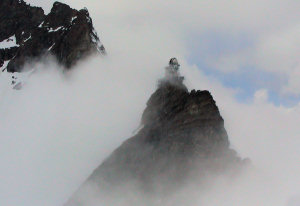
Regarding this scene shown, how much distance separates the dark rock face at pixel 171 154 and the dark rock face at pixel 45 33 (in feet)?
171

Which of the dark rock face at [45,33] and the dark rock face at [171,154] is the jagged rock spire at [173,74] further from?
the dark rock face at [45,33]

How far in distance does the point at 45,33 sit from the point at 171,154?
265ft

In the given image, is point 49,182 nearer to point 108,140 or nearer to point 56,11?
point 108,140

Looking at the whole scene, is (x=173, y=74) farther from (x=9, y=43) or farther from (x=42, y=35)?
(x=9, y=43)

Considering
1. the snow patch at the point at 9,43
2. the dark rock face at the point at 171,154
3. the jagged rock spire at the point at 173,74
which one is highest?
the snow patch at the point at 9,43

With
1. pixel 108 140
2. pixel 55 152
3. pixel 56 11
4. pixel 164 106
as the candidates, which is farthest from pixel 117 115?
pixel 56 11

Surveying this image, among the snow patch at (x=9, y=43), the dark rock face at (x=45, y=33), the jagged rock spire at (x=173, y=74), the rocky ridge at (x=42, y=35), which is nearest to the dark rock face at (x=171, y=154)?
the jagged rock spire at (x=173, y=74)

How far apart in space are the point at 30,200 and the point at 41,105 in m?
37.9

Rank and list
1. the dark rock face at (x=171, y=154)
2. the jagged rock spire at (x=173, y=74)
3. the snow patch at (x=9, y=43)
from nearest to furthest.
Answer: the dark rock face at (x=171, y=154) → the jagged rock spire at (x=173, y=74) → the snow patch at (x=9, y=43)

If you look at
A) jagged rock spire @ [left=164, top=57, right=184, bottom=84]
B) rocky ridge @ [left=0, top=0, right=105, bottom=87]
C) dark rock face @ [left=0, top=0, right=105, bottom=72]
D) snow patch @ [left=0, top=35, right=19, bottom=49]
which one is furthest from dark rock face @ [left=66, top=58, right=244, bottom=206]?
snow patch @ [left=0, top=35, right=19, bottom=49]

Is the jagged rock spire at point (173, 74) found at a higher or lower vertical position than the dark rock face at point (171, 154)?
higher

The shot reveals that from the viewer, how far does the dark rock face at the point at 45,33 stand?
13462 centimetres

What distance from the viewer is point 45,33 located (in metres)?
149

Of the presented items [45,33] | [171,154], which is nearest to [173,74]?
[171,154]
